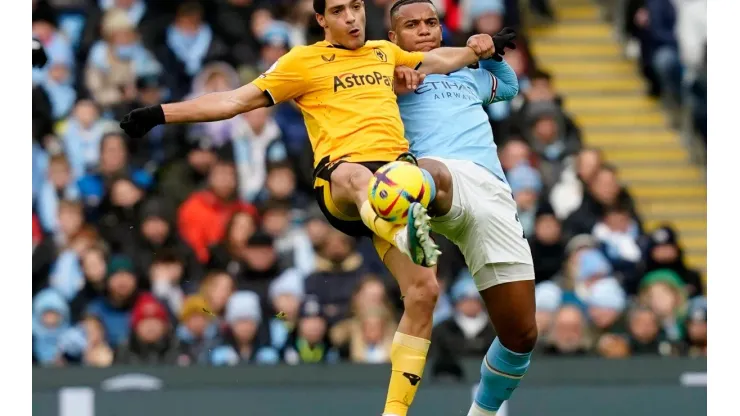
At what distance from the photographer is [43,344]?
12750mm

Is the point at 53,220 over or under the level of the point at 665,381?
over

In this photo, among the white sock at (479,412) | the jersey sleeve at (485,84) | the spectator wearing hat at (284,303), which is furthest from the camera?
the spectator wearing hat at (284,303)

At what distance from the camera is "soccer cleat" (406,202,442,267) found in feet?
26.6

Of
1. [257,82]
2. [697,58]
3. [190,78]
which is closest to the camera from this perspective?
[257,82]

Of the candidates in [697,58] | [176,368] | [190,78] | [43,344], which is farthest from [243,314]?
[697,58]

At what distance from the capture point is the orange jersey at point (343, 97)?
351 inches

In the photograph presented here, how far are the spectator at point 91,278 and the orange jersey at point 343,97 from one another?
4.44 m

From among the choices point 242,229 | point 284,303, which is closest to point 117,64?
point 242,229

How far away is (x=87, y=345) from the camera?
12711 millimetres

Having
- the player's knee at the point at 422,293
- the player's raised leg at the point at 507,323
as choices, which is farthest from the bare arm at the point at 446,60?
the player's knee at the point at 422,293

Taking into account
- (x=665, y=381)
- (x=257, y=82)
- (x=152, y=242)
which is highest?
(x=257, y=82)

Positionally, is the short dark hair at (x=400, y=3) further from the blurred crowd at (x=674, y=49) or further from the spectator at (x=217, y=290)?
the blurred crowd at (x=674, y=49)
